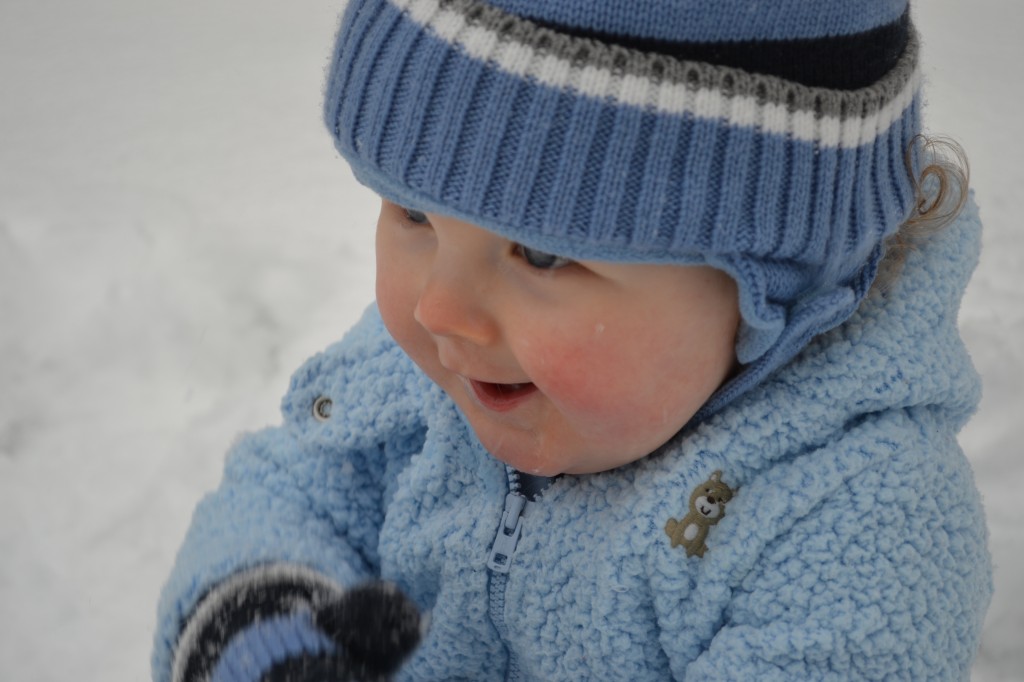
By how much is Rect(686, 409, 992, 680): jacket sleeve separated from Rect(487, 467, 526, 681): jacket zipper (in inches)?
8.5

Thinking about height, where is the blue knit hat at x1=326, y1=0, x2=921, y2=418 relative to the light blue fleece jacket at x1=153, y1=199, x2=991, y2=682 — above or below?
above

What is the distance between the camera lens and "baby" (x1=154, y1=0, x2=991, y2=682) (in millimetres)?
764

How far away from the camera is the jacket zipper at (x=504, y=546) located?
106 cm

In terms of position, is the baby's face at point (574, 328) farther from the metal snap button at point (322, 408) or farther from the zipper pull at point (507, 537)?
the metal snap button at point (322, 408)

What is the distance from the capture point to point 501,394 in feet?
3.10

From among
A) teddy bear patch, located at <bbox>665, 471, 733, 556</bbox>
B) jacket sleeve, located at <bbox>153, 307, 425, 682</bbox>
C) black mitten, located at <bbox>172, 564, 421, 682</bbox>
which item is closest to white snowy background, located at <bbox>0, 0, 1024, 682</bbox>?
jacket sleeve, located at <bbox>153, 307, 425, 682</bbox>

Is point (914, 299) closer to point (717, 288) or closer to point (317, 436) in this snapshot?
point (717, 288)

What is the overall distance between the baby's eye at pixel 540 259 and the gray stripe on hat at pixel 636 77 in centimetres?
13

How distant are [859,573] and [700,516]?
0.43ft

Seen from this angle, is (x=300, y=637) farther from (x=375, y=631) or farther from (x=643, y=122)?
(x=643, y=122)

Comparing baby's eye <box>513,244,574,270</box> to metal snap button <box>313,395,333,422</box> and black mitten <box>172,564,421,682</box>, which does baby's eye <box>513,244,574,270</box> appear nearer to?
black mitten <box>172,564,421,682</box>

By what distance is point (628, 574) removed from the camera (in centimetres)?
95

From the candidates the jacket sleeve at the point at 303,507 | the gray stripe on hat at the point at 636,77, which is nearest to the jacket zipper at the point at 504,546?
the jacket sleeve at the point at 303,507

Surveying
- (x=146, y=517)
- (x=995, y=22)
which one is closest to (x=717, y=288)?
(x=146, y=517)
